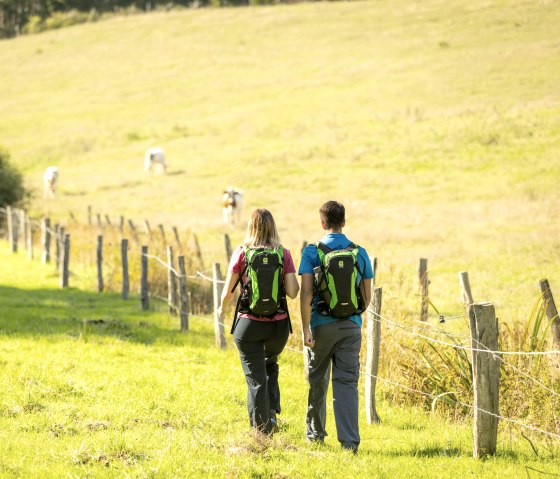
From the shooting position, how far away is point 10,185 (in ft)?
105

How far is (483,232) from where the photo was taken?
2456cm

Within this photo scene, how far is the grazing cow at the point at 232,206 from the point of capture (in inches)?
1150

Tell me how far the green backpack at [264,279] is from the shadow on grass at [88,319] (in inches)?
233

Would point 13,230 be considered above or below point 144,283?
above

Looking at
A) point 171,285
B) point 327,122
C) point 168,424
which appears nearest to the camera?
point 168,424

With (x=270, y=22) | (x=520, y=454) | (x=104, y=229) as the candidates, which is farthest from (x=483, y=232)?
(x=270, y=22)

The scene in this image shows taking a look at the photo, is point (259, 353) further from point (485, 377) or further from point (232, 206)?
point (232, 206)

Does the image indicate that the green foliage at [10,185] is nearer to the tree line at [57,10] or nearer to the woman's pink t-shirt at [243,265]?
the woman's pink t-shirt at [243,265]

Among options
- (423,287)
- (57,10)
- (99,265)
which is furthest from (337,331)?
(57,10)

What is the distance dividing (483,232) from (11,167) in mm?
19046

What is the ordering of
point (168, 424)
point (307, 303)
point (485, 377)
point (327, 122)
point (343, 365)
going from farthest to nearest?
point (327, 122), point (168, 424), point (343, 365), point (307, 303), point (485, 377)

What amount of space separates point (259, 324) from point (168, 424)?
180 cm

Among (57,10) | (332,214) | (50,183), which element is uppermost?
(57,10)

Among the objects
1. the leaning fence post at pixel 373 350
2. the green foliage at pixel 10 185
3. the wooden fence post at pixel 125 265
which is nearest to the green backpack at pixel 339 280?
the leaning fence post at pixel 373 350
